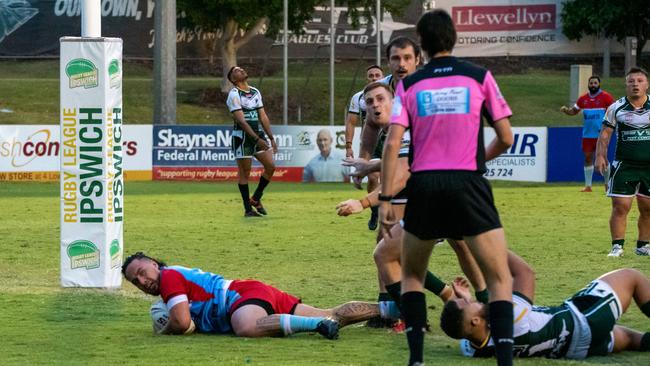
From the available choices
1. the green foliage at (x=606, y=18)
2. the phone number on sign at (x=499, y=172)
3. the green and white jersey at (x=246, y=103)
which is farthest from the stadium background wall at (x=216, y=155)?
the green foliage at (x=606, y=18)

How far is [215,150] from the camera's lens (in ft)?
98.5

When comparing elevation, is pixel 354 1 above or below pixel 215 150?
above

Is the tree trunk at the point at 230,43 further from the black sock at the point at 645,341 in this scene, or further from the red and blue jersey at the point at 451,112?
the red and blue jersey at the point at 451,112

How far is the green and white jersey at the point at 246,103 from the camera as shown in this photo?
64.5ft

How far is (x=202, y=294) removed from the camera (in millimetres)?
9258

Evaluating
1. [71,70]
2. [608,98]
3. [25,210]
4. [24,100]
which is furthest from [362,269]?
[24,100]

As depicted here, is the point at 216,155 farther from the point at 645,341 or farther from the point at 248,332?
the point at 645,341

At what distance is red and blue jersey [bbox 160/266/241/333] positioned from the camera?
9102 mm

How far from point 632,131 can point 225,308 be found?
695cm

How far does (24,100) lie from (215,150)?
47.3ft

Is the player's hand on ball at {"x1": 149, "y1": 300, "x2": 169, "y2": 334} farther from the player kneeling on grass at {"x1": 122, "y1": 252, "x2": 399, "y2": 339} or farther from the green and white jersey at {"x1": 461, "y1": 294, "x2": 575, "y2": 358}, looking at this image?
the green and white jersey at {"x1": 461, "y1": 294, "x2": 575, "y2": 358}

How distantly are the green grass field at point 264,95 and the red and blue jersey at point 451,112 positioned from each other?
1243 inches

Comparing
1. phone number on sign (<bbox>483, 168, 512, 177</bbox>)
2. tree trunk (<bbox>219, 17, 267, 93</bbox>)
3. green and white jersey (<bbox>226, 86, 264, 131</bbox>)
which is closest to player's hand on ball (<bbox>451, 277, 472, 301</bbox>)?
green and white jersey (<bbox>226, 86, 264, 131</bbox>)

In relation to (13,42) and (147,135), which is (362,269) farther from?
(13,42)
